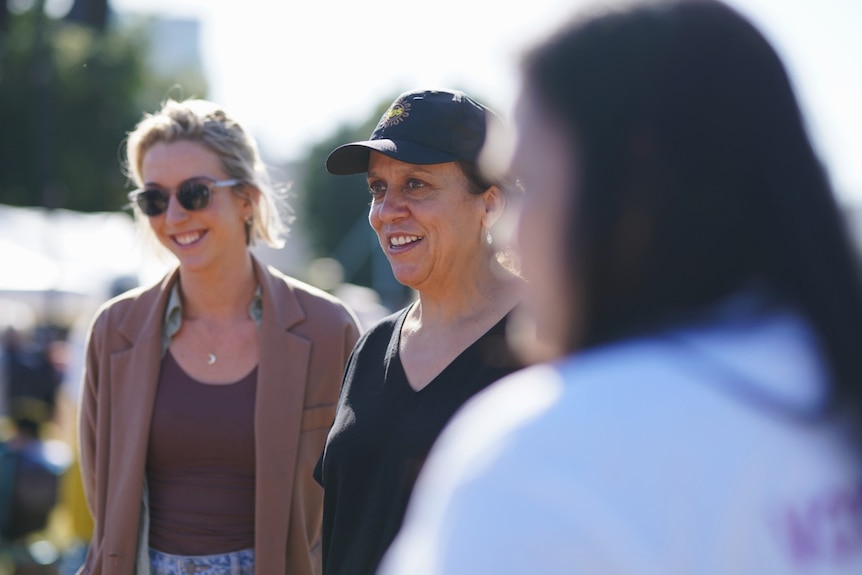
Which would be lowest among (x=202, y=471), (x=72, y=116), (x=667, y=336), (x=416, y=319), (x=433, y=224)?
(x=72, y=116)

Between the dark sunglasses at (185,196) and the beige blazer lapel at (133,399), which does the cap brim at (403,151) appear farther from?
the beige blazer lapel at (133,399)

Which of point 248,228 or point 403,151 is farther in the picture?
point 248,228

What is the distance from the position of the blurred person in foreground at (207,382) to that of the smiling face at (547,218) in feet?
7.42

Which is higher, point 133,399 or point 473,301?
point 473,301

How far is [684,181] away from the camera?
98cm

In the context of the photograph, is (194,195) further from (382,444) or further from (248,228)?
(382,444)

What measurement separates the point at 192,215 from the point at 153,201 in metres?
0.18

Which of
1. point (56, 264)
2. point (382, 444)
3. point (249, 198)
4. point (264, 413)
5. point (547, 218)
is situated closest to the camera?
point (547, 218)

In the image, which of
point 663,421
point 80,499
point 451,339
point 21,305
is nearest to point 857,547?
point 663,421

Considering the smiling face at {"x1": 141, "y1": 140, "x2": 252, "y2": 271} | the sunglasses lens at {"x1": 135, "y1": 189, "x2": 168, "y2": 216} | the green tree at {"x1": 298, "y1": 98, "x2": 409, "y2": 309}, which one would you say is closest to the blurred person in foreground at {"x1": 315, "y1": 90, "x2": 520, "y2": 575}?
the smiling face at {"x1": 141, "y1": 140, "x2": 252, "y2": 271}

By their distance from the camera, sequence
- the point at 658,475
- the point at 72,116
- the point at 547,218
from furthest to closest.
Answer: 1. the point at 72,116
2. the point at 547,218
3. the point at 658,475

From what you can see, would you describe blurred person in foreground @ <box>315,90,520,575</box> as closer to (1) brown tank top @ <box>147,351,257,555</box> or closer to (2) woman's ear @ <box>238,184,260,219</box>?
(1) brown tank top @ <box>147,351,257,555</box>

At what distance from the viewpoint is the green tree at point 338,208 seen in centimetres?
4084

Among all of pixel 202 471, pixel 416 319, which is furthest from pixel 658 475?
pixel 202 471
